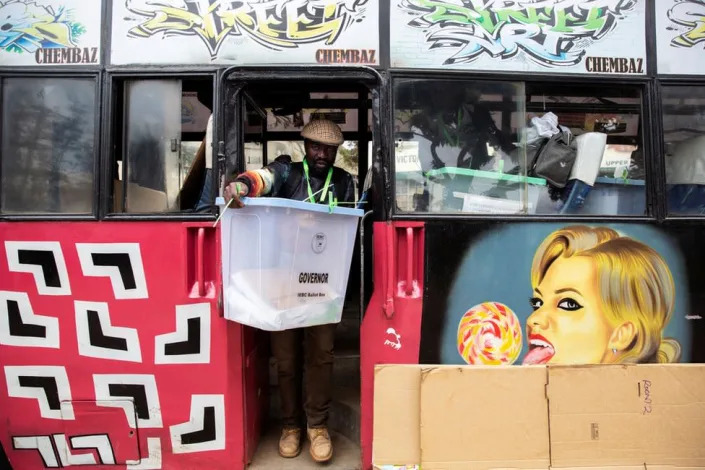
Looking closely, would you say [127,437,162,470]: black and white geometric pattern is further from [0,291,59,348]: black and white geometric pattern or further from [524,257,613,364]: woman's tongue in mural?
[524,257,613,364]: woman's tongue in mural

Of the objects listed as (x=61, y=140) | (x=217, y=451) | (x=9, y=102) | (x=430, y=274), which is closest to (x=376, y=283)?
(x=430, y=274)

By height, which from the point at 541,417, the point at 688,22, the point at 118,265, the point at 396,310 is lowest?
the point at 541,417

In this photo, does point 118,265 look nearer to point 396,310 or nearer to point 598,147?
point 396,310

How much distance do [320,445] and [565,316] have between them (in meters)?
1.70

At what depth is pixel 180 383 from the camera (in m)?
2.62

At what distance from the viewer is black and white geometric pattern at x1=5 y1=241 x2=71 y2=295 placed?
2592 millimetres

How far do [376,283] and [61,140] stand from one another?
2.08 meters

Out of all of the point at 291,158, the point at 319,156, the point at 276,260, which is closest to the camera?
the point at 276,260

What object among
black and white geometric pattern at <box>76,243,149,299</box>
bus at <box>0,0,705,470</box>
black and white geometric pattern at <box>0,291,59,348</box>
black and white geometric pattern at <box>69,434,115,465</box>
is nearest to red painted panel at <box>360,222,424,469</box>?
bus at <box>0,0,705,470</box>

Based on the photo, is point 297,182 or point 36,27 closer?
point 36,27

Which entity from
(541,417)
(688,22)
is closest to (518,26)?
(688,22)

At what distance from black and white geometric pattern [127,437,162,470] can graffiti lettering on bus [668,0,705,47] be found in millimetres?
4027

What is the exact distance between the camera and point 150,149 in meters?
2.70

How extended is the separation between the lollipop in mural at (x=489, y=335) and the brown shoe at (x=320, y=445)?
39.6 inches
